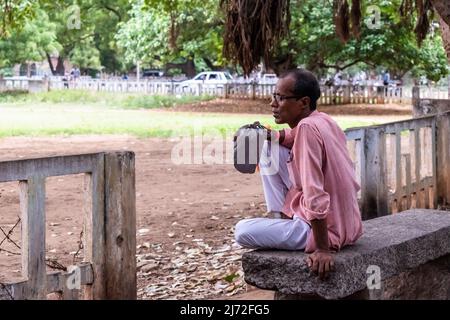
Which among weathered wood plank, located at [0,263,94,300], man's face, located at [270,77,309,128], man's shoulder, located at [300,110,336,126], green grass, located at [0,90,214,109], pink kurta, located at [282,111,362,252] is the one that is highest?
green grass, located at [0,90,214,109]

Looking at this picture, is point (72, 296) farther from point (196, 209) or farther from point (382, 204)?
point (196, 209)

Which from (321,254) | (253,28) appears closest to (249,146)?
(321,254)

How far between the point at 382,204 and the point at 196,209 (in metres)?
3.63

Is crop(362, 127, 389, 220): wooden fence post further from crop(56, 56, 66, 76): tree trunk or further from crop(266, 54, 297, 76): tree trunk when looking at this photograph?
crop(56, 56, 66, 76): tree trunk

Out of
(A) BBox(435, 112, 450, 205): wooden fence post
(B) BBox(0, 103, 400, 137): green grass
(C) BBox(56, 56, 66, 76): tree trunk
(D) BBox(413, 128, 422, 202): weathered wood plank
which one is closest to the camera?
(D) BBox(413, 128, 422, 202): weathered wood plank

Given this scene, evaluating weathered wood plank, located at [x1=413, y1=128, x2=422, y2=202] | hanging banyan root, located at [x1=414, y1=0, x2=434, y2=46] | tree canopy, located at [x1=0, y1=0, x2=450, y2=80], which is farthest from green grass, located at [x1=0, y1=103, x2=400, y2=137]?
weathered wood plank, located at [x1=413, y1=128, x2=422, y2=202]

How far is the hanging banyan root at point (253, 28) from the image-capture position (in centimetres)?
825

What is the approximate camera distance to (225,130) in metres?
21.4

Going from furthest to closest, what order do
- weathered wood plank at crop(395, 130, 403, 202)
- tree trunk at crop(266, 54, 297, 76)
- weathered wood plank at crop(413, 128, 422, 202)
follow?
tree trunk at crop(266, 54, 297, 76) < weathered wood plank at crop(413, 128, 422, 202) < weathered wood plank at crop(395, 130, 403, 202)

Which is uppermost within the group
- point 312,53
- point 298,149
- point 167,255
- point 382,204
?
point 312,53

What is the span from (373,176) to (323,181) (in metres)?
3.68

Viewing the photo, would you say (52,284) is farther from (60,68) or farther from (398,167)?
(60,68)

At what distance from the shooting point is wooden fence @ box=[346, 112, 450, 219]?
7566 mm

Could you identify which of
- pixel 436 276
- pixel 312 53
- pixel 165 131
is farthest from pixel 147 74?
pixel 436 276
